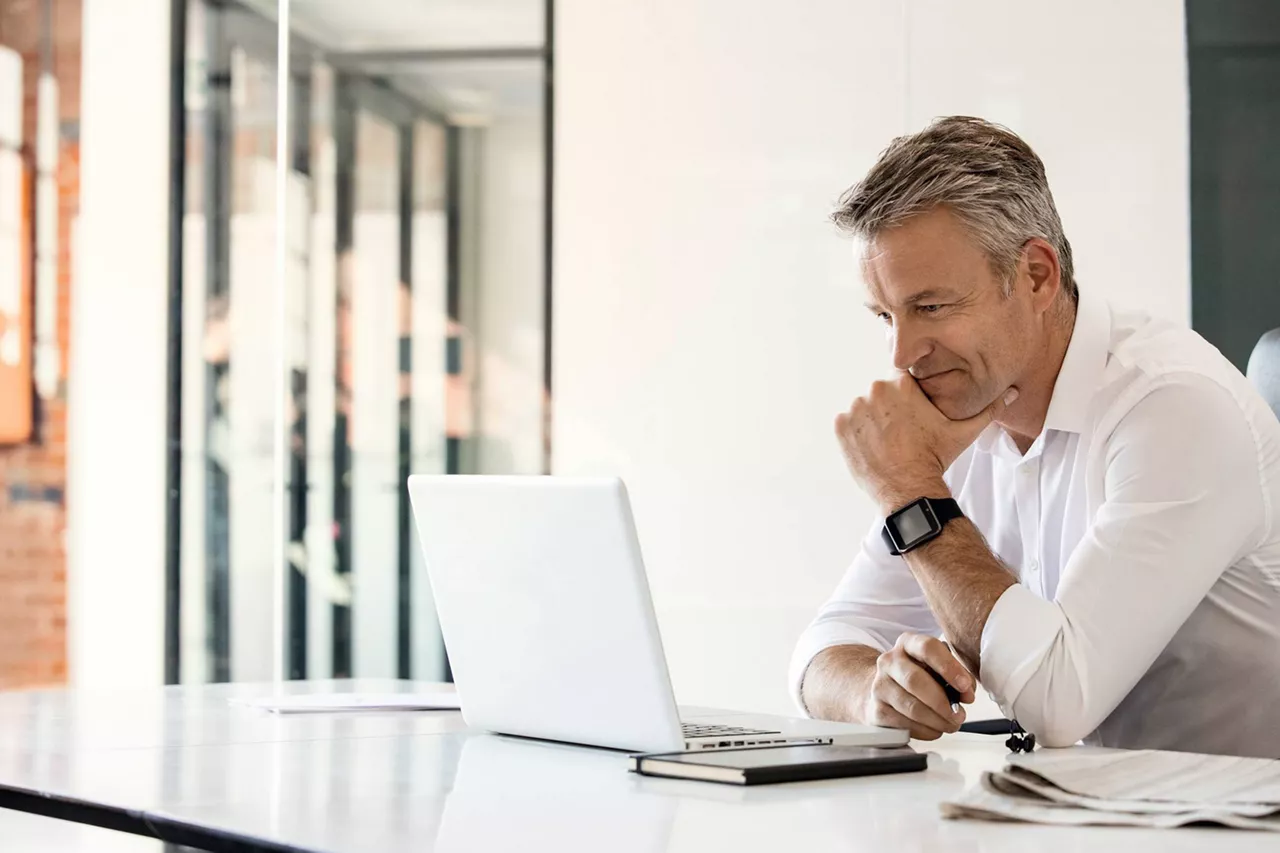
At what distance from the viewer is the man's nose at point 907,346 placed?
1.89 meters

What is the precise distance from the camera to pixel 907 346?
6.25 feet

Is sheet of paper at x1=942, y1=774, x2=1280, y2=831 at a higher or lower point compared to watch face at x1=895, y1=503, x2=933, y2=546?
lower

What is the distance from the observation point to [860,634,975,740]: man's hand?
4.78 feet

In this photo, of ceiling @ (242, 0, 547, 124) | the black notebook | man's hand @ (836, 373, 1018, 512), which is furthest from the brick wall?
the black notebook

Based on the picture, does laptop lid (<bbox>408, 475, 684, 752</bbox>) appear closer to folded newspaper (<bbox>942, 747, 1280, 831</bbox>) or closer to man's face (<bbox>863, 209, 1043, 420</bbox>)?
folded newspaper (<bbox>942, 747, 1280, 831</bbox>)

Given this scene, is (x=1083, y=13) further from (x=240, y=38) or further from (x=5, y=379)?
(x=5, y=379)

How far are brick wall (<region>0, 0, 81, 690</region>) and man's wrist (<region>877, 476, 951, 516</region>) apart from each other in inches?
126

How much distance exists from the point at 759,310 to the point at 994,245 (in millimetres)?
1994

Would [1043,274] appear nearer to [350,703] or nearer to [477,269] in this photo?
[350,703]

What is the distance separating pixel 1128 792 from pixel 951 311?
90cm

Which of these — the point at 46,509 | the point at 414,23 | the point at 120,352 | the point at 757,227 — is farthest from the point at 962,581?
the point at 46,509

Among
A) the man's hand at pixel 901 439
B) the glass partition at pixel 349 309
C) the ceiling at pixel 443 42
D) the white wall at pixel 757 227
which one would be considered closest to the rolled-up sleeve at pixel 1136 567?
the man's hand at pixel 901 439

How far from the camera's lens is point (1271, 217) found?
3.59 metres

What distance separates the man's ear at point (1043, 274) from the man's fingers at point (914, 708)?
0.61 metres
